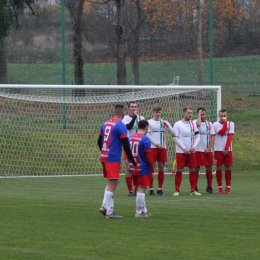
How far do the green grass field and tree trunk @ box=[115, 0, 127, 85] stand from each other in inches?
519

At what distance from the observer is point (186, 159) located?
14.6 metres

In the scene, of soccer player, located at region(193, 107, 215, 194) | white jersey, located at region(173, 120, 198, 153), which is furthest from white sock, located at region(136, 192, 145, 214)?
soccer player, located at region(193, 107, 215, 194)

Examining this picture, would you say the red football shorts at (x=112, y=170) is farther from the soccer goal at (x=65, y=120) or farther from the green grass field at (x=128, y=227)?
the soccer goal at (x=65, y=120)

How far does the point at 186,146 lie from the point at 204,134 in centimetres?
93

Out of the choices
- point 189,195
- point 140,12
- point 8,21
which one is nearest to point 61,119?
point 8,21

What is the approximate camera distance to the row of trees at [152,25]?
2730 cm

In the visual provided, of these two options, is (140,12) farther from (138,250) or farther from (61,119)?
(138,250)

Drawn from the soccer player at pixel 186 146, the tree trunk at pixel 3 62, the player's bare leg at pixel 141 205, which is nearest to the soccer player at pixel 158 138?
the soccer player at pixel 186 146

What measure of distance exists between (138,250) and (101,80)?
22.2 meters

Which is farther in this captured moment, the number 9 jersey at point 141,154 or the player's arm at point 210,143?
the player's arm at point 210,143

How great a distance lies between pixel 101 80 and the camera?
97.3ft

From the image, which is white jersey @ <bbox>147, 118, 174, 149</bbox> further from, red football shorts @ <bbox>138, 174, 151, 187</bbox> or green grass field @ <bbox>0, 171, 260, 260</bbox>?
red football shorts @ <bbox>138, 174, 151, 187</bbox>

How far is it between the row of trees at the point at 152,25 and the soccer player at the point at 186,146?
10.9 metres

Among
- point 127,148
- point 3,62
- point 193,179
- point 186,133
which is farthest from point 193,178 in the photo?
point 3,62
